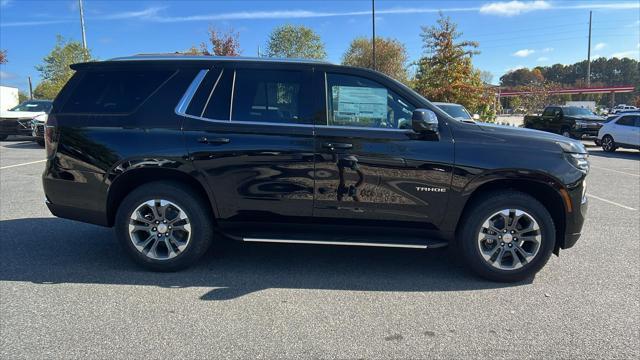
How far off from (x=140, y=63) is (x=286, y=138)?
1645 millimetres

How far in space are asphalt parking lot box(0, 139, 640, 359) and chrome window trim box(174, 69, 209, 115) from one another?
1.56 meters

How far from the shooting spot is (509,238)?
13.6ft

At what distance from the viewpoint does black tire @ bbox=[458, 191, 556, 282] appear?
4098 mm

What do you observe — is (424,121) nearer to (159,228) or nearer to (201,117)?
(201,117)

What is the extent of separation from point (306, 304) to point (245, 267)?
3.39ft

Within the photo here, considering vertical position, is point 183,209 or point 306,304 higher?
point 183,209

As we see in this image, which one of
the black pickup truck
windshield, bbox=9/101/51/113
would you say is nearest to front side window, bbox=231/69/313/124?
windshield, bbox=9/101/51/113

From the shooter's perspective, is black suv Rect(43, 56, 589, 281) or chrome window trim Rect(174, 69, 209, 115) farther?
chrome window trim Rect(174, 69, 209, 115)

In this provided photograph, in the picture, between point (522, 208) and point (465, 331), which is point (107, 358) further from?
point (522, 208)

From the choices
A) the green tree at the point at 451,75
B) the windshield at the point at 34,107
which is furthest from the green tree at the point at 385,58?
the windshield at the point at 34,107

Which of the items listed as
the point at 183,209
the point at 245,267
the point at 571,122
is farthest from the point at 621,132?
the point at 183,209

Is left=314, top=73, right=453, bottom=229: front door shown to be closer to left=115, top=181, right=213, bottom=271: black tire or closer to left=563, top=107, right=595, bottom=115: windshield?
left=115, top=181, right=213, bottom=271: black tire

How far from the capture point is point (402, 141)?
4055mm

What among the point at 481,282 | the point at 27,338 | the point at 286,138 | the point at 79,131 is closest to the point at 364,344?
the point at 481,282
